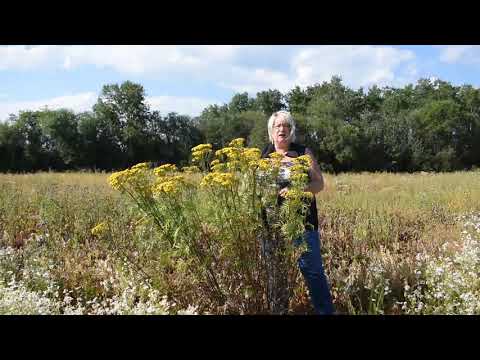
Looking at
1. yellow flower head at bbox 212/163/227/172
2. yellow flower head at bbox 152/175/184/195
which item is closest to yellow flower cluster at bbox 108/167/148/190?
yellow flower head at bbox 152/175/184/195

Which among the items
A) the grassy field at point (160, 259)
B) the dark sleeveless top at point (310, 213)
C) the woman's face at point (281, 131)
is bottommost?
the grassy field at point (160, 259)

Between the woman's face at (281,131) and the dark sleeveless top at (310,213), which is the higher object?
the woman's face at (281,131)

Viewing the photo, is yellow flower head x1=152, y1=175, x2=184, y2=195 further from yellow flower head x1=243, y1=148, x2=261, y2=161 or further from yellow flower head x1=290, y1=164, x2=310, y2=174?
yellow flower head x1=290, y1=164, x2=310, y2=174

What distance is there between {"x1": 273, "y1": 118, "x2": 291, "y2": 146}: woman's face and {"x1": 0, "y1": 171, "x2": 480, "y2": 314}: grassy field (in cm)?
111

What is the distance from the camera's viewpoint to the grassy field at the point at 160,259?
3428 mm

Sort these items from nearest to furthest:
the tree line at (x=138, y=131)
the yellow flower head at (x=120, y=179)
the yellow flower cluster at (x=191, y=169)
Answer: the yellow flower head at (x=120, y=179), the yellow flower cluster at (x=191, y=169), the tree line at (x=138, y=131)

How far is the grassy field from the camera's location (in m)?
3.43

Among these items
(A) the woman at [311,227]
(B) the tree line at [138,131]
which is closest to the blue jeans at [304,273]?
(A) the woman at [311,227]

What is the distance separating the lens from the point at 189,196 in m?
3.11

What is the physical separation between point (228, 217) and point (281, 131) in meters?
0.75

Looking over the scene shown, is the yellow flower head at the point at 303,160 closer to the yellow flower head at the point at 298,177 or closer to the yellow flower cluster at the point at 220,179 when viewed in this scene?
the yellow flower head at the point at 298,177

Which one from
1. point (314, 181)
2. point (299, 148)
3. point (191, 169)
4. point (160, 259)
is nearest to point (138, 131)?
point (191, 169)
